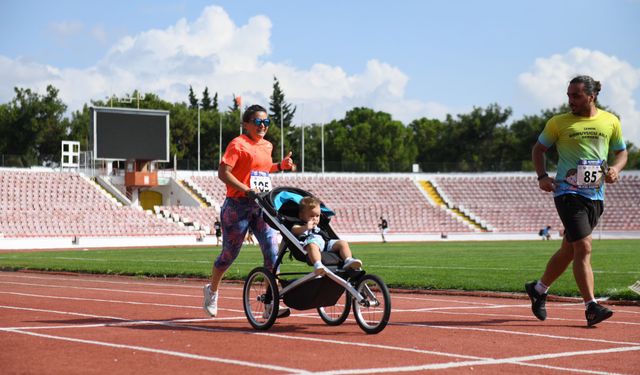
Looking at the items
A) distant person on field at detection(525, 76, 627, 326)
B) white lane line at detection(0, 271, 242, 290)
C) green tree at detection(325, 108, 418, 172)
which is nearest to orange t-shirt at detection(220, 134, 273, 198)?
distant person on field at detection(525, 76, 627, 326)

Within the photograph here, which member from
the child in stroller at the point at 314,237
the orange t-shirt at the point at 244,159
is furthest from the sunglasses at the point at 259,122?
the child in stroller at the point at 314,237

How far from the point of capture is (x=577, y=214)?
9664 mm

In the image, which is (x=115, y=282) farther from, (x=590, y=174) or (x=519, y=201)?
(x=519, y=201)

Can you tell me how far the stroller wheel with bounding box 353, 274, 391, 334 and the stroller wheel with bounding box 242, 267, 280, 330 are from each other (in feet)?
2.85

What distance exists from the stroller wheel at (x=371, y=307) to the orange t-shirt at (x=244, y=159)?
192cm

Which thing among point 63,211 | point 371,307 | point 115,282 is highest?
point 63,211

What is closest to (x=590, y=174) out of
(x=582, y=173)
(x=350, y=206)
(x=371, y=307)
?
(x=582, y=173)

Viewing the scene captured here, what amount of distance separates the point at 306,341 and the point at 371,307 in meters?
0.91

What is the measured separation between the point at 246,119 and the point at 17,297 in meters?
6.08

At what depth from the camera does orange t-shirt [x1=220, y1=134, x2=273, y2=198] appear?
10115 mm

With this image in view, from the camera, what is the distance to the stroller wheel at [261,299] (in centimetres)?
943

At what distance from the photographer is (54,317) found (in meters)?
10.8

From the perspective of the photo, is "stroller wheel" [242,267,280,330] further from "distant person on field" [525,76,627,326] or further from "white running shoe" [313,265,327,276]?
Result: "distant person on field" [525,76,627,326]

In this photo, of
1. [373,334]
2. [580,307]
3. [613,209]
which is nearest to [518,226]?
[613,209]
